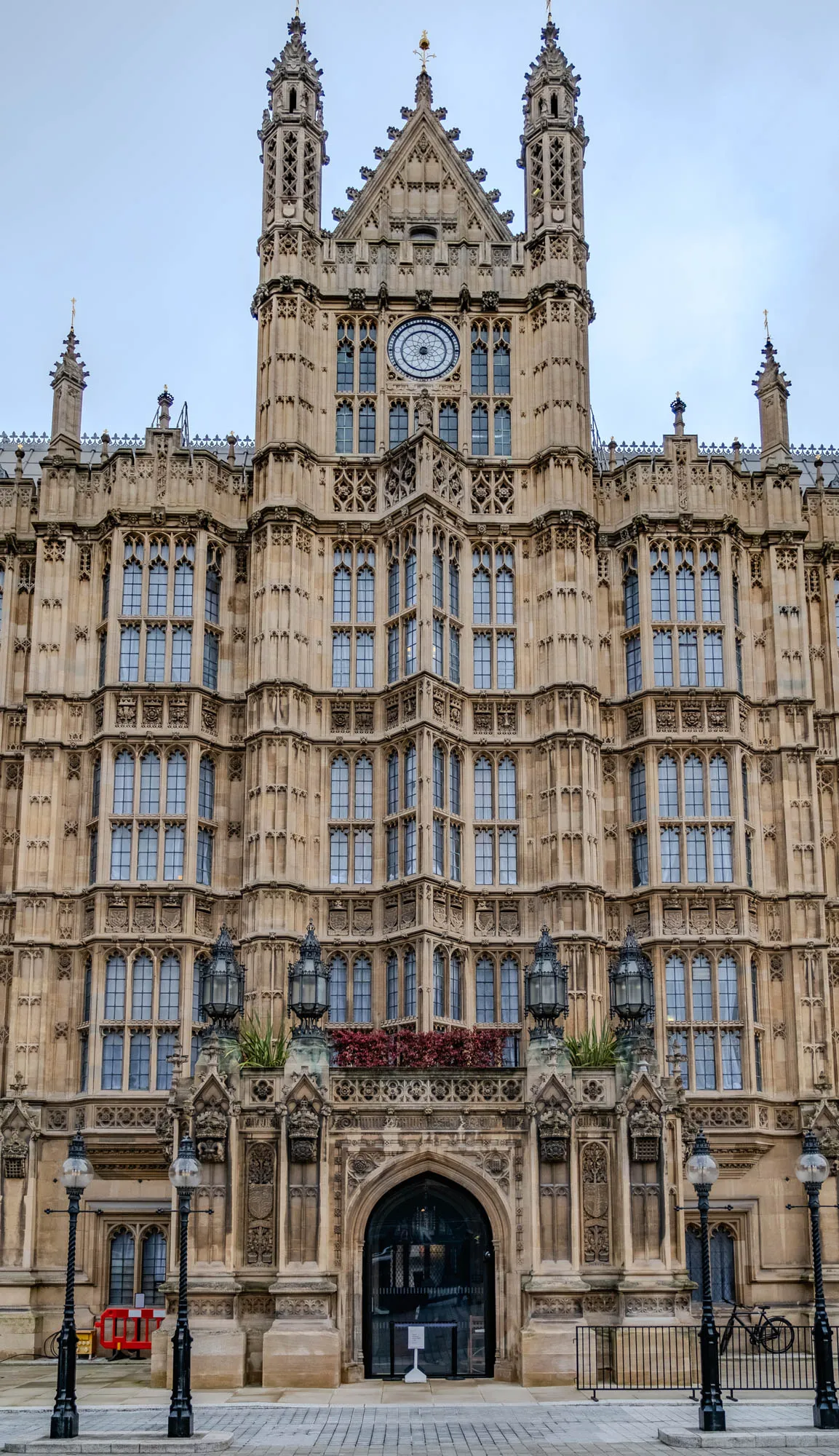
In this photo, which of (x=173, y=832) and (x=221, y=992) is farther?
(x=173, y=832)

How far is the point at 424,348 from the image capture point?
50.4m

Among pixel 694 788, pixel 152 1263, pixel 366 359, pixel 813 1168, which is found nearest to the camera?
pixel 813 1168

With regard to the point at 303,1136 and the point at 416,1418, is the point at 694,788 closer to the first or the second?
the point at 303,1136

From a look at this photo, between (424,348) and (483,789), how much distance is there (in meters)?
14.4

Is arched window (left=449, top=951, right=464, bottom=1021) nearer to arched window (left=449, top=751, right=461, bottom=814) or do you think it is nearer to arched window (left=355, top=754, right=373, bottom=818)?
arched window (left=449, top=751, right=461, bottom=814)

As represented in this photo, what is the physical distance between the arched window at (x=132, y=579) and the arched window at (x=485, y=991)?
14358 millimetres

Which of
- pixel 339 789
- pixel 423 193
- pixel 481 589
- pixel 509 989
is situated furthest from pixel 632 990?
pixel 423 193

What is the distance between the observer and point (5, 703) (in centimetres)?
4781

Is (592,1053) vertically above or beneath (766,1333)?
above

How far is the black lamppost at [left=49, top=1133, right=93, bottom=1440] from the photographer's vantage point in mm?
24359

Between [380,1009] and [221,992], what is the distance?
10.8m

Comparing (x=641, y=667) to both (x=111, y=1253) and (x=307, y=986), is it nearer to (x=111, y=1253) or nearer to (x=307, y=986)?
(x=307, y=986)

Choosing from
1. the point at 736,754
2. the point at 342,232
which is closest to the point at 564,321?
the point at 342,232

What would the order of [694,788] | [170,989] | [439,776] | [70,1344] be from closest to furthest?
1. [70,1344]
2. [170,989]
3. [439,776]
4. [694,788]
